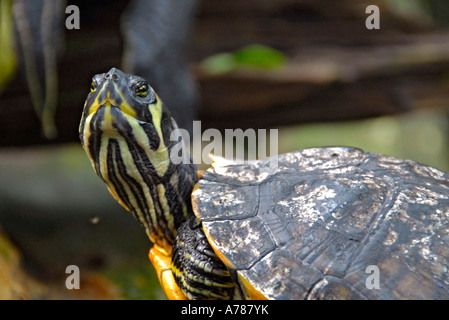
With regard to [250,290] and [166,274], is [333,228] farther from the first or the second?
[166,274]

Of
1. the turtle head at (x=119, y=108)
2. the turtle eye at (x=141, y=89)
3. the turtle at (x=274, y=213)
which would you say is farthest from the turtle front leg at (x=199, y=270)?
the turtle eye at (x=141, y=89)

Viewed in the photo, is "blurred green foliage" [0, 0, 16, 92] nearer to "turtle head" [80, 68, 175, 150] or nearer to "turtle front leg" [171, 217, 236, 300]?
"turtle head" [80, 68, 175, 150]

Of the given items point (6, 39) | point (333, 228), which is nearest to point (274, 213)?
point (333, 228)

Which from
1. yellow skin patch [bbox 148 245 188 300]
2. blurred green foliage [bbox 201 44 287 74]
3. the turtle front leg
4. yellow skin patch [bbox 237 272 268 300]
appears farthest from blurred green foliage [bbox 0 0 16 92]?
yellow skin patch [bbox 237 272 268 300]

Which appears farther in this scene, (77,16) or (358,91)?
(358,91)

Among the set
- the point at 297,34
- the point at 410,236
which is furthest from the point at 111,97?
the point at 297,34

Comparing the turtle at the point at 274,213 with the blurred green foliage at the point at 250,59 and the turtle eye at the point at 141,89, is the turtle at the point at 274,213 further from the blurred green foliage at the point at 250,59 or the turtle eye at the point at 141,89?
the blurred green foliage at the point at 250,59

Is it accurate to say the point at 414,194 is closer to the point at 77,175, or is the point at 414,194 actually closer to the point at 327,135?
the point at 77,175
